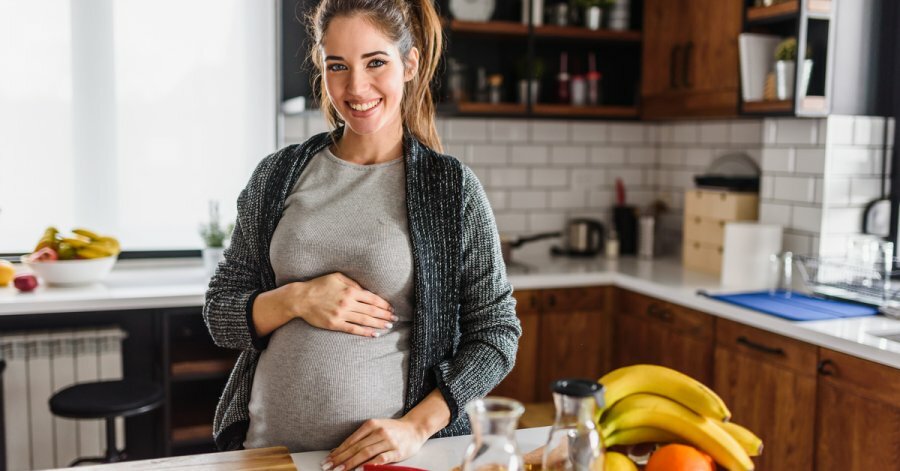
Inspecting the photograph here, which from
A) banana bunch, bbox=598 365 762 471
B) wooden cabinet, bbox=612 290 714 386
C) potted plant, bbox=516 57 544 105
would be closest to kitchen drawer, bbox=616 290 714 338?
wooden cabinet, bbox=612 290 714 386

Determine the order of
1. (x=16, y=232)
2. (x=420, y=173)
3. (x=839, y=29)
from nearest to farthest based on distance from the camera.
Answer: (x=420, y=173)
(x=839, y=29)
(x=16, y=232)

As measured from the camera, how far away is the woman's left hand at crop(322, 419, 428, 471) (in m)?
1.34

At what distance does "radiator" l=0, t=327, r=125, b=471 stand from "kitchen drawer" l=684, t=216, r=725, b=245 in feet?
8.05

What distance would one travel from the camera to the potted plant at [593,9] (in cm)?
386

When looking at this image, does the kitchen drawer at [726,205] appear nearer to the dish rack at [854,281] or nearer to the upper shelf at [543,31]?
the dish rack at [854,281]

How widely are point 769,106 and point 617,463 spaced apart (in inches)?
89.7

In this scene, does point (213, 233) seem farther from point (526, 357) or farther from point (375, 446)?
point (375, 446)

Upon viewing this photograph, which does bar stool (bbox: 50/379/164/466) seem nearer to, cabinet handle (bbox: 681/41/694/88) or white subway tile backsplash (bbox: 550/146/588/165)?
white subway tile backsplash (bbox: 550/146/588/165)

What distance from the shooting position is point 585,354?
11.8ft

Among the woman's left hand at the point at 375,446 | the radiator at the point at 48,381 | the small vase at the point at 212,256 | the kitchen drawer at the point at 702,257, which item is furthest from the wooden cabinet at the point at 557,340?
the woman's left hand at the point at 375,446

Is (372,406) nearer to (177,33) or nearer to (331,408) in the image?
(331,408)

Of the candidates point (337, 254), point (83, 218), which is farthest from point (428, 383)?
point (83, 218)

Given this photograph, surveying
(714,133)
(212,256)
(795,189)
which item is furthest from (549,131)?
(212,256)

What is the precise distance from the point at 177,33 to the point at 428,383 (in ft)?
8.65
